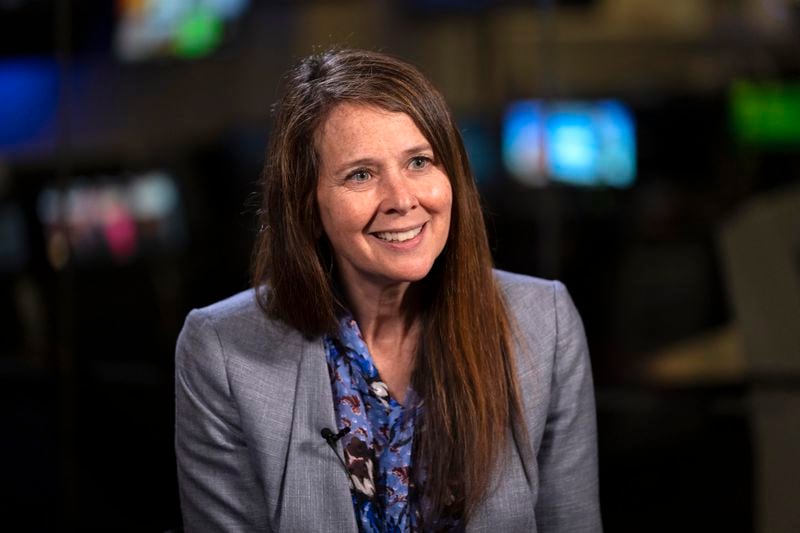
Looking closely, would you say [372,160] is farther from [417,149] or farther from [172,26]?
[172,26]

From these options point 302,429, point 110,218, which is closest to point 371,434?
point 302,429

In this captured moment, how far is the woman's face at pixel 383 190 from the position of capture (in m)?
1.82

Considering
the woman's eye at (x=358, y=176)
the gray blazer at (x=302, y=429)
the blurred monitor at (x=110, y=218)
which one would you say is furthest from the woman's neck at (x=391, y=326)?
the blurred monitor at (x=110, y=218)

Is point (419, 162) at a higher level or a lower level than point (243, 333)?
higher

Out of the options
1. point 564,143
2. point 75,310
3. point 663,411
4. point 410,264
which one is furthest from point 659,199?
point 410,264

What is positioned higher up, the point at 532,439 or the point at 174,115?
the point at 174,115

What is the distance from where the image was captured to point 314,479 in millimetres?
1882

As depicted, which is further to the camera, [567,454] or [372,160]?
[567,454]

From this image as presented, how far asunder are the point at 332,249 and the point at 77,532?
2638mm

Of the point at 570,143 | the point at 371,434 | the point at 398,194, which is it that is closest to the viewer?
the point at 398,194

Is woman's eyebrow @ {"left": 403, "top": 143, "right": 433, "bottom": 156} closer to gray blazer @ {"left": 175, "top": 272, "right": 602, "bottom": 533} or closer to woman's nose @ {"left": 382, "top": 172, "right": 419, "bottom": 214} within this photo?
woman's nose @ {"left": 382, "top": 172, "right": 419, "bottom": 214}

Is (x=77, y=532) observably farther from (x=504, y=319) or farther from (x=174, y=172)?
(x=504, y=319)

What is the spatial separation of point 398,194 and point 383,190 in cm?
3

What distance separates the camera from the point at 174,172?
421 centimetres
